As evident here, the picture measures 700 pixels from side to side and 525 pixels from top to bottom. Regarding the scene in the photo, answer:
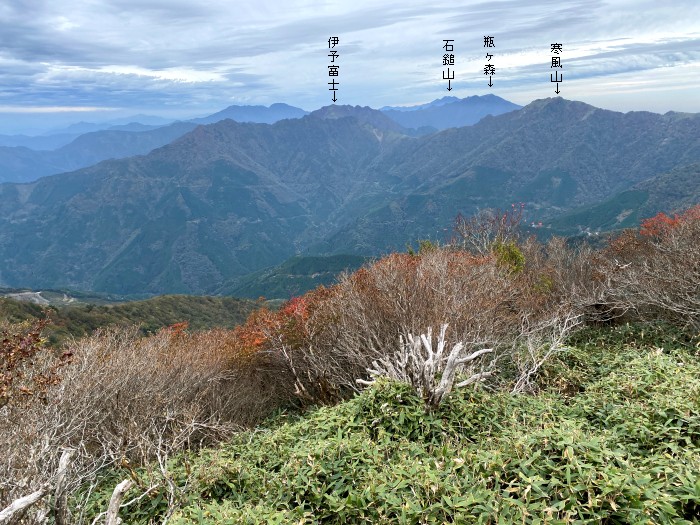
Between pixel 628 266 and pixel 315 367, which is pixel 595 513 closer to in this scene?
pixel 315 367

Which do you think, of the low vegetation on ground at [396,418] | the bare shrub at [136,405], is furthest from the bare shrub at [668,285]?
the bare shrub at [136,405]

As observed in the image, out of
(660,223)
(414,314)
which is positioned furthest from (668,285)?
(660,223)

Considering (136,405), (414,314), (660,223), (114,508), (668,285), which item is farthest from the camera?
(660,223)

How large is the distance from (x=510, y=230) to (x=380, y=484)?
40.4m

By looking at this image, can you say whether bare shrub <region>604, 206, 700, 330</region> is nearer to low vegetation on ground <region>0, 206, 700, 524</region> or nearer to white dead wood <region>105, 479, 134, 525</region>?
low vegetation on ground <region>0, 206, 700, 524</region>

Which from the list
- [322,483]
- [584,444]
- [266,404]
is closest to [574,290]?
[266,404]

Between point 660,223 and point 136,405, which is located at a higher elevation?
point 660,223

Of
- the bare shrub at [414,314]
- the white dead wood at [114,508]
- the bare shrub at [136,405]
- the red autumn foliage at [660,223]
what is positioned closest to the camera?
the white dead wood at [114,508]

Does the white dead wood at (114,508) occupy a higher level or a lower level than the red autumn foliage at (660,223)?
higher

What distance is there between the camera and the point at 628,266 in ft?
75.4

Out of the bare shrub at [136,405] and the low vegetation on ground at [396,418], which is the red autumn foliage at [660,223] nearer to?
the low vegetation on ground at [396,418]

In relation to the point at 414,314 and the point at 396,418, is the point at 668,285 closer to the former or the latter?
the point at 414,314

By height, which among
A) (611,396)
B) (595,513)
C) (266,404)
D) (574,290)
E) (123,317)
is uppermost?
(595,513)

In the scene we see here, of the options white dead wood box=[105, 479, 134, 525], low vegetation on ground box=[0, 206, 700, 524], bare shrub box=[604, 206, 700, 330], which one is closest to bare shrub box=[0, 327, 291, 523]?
low vegetation on ground box=[0, 206, 700, 524]
